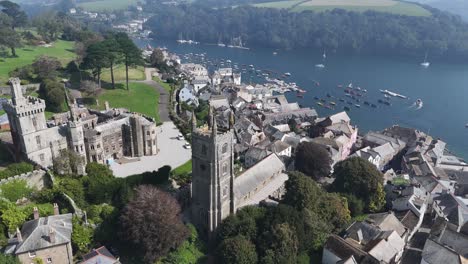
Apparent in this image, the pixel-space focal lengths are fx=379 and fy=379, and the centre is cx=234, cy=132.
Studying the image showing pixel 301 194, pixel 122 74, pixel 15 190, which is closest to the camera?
pixel 15 190

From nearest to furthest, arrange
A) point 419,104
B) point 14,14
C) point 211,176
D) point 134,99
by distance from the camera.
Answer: point 211,176 → point 134,99 → point 419,104 → point 14,14

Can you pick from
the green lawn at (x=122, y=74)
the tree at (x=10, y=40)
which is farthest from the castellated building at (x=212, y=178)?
the tree at (x=10, y=40)

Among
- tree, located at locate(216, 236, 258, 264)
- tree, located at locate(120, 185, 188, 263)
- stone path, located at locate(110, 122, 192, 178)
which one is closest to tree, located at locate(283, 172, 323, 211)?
tree, located at locate(216, 236, 258, 264)

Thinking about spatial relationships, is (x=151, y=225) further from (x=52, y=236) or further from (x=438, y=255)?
(x=438, y=255)

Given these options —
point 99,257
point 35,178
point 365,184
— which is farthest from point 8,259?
point 365,184

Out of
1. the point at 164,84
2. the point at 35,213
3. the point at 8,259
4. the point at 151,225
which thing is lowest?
the point at 164,84

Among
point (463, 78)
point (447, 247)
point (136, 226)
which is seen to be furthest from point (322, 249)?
point (463, 78)

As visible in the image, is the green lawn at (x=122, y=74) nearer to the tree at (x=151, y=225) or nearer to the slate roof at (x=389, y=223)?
the tree at (x=151, y=225)

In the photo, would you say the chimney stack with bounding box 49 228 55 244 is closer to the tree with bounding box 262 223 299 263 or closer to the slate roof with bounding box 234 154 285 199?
the tree with bounding box 262 223 299 263
